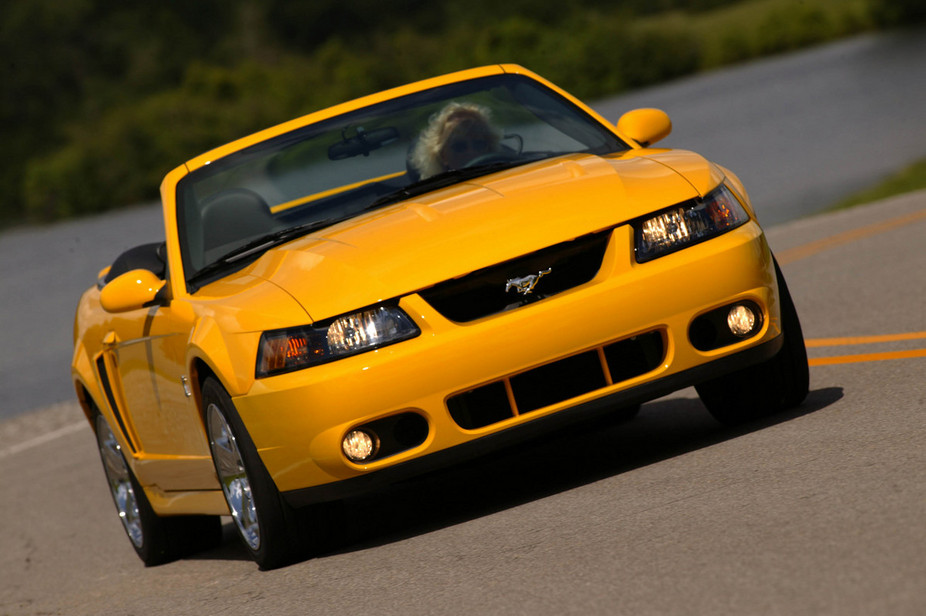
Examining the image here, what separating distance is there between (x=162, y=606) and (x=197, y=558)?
4.58ft

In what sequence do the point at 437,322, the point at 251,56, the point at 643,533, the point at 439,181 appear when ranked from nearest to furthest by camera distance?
the point at 643,533 → the point at 437,322 → the point at 439,181 → the point at 251,56

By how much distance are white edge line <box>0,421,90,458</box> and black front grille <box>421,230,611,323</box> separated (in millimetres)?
8306

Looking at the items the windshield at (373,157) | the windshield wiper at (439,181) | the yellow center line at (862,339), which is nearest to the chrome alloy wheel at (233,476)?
the windshield at (373,157)

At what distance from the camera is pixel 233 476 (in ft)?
18.8

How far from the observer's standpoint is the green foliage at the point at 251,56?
64.1 metres

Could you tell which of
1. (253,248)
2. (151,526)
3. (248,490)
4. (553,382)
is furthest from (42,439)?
(553,382)

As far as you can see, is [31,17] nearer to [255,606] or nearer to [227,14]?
[227,14]

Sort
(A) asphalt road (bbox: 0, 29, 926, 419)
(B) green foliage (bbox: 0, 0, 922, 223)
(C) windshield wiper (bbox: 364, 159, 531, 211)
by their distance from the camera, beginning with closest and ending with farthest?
(C) windshield wiper (bbox: 364, 159, 531, 211), (A) asphalt road (bbox: 0, 29, 926, 419), (B) green foliage (bbox: 0, 0, 922, 223)

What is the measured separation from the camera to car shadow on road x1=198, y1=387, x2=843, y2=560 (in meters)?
5.77

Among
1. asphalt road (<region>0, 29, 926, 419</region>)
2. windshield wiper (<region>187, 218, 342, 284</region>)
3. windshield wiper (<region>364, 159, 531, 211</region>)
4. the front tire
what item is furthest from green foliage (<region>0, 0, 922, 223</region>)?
windshield wiper (<region>187, 218, 342, 284</region>)

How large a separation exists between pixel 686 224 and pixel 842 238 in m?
7.88

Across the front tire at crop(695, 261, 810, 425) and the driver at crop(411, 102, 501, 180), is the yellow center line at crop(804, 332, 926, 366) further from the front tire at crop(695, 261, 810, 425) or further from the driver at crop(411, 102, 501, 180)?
the driver at crop(411, 102, 501, 180)

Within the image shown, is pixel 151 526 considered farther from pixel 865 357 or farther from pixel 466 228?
pixel 865 357

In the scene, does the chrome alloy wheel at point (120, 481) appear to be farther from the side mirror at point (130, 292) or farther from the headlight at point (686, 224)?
the headlight at point (686, 224)
